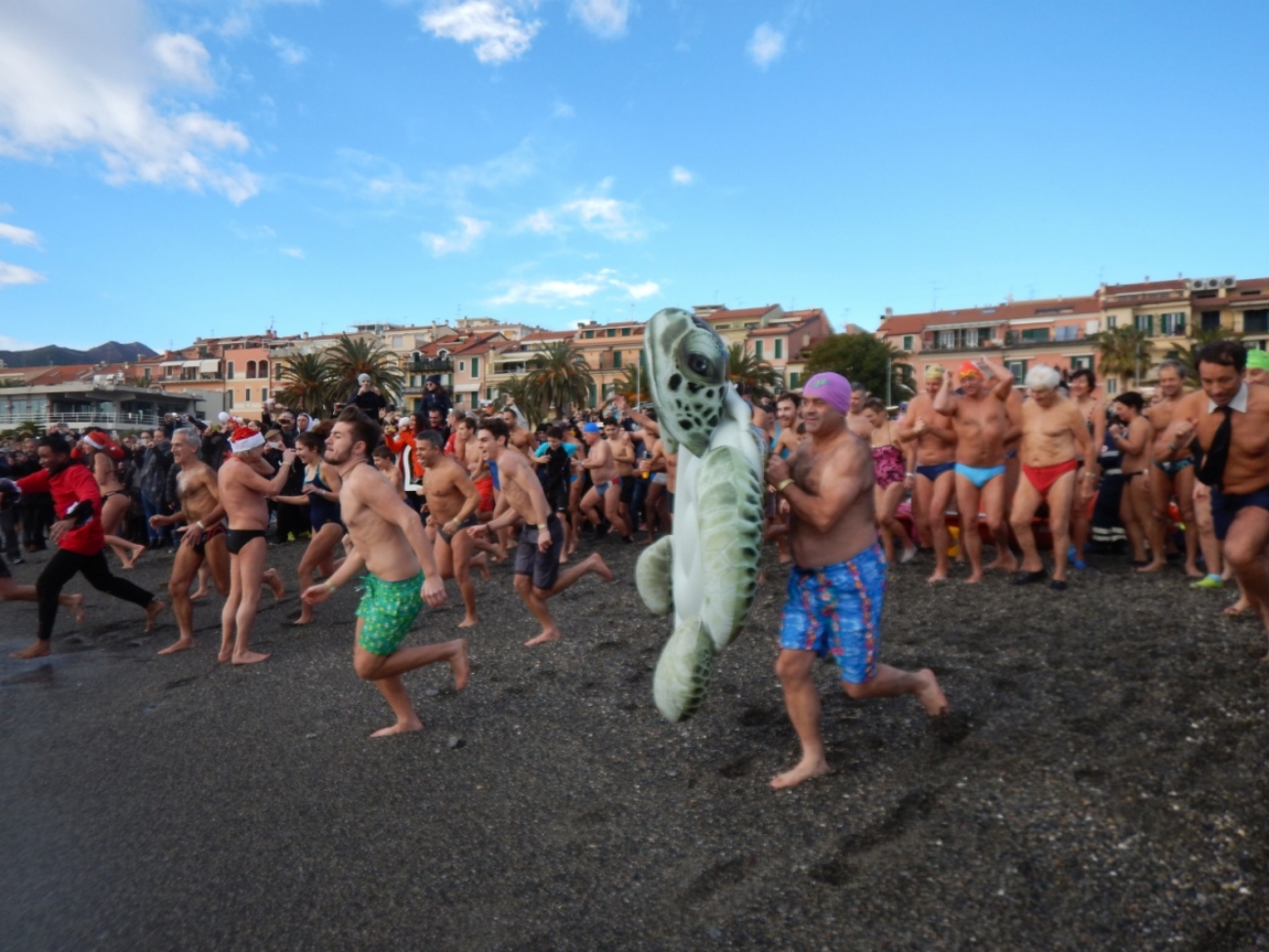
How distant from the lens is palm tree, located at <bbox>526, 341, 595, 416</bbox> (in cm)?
5162

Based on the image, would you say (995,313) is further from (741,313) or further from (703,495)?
(703,495)

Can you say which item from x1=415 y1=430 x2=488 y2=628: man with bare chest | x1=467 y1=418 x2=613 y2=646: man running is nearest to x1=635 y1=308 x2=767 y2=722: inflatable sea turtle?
x1=467 y1=418 x2=613 y2=646: man running

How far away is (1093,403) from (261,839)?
283 inches

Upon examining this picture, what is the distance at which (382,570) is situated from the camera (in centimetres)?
460

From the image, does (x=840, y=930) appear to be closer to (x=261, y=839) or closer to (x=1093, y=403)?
(x=261, y=839)

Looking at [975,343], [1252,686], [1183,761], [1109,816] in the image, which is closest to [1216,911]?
[1109,816]

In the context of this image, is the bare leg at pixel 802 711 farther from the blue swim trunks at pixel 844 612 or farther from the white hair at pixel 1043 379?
the white hair at pixel 1043 379

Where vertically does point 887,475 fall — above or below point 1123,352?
below

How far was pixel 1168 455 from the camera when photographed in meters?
5.15

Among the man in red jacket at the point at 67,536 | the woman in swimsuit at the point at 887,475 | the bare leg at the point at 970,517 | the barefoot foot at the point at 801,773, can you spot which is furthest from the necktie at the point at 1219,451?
the man in red jacket at the point at 67,536

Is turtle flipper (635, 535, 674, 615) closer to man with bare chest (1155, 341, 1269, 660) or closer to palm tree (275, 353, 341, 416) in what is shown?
man with bare chest (1155, 341, 1269, 660)

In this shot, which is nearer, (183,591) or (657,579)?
(657,579)

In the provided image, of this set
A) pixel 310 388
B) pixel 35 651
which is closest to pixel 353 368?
pixel 310 388

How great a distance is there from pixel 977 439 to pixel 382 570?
4.61 m
